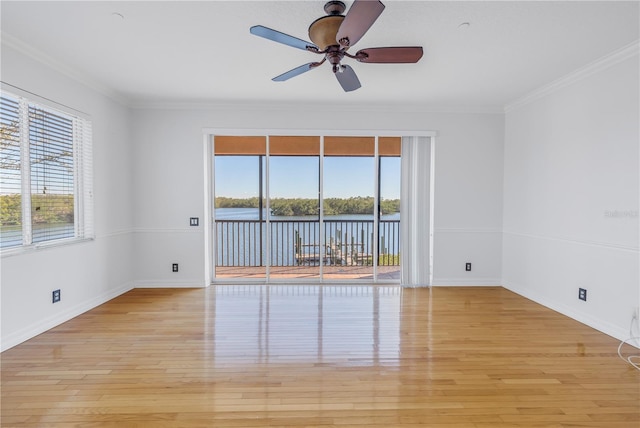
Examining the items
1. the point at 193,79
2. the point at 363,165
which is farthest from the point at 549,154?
the point at 193,79

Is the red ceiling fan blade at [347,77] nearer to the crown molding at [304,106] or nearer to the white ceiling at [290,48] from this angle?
the white ceiling at [290,48]

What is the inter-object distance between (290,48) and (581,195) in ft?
10.7

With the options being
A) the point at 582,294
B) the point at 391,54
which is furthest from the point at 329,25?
the point at 582,294

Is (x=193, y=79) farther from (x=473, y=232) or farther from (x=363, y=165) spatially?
(x=473, y=232)

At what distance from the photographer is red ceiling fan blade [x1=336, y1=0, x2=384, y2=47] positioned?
1774 mm

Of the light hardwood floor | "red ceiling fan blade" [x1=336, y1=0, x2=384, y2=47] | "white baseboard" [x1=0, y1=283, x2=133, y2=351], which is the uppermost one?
"red ceiling fan blade" [x1=336, y1=0, x2=384, y2=47]

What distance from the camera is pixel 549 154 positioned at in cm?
396

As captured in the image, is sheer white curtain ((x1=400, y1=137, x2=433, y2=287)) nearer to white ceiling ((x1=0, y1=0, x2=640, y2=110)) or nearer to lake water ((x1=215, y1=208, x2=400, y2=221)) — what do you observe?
lake water ((x1=215, y1=208, x2=400, y2=221))

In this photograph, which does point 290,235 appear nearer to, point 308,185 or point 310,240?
point 310,240

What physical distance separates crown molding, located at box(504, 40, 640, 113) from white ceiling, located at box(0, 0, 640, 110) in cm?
8

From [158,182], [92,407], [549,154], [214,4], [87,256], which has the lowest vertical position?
[92,407]

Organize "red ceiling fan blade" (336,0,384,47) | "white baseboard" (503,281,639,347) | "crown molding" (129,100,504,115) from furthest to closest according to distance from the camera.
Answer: "crown molding" (129,100,504,115) → "white baseboard" (503,281,639,347) → "red ceiling fan blade" (336,0,384,47)

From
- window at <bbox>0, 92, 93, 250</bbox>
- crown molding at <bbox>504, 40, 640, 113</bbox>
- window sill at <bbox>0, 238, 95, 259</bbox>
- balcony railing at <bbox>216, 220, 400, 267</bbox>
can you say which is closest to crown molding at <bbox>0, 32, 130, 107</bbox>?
window at <bbox>0, 92, 93, 250</bbox>

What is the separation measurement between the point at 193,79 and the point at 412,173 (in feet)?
10.1
